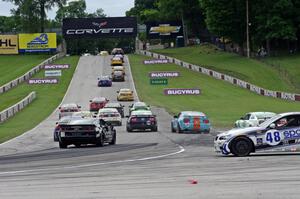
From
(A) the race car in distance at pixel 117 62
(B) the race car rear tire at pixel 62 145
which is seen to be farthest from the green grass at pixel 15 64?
(B) the race car rear tire at pixel 62 145

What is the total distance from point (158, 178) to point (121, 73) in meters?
79.4

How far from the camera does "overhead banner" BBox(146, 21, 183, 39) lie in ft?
435

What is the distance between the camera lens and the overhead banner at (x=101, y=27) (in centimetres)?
12631

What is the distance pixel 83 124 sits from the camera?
28.5 meters

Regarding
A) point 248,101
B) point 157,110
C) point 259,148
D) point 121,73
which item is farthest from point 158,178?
point 121,73

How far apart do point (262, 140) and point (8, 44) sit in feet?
367

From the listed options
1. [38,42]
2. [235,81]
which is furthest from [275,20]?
[38,42]

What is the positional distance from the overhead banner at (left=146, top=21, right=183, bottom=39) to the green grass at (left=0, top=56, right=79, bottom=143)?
23187 mm

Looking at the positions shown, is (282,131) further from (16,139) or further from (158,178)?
(16,139)

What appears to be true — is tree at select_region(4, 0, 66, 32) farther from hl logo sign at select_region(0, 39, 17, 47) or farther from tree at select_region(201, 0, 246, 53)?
tree at select_region(201, 0, 246, 53)

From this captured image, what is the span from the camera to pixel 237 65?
99812 millimetres

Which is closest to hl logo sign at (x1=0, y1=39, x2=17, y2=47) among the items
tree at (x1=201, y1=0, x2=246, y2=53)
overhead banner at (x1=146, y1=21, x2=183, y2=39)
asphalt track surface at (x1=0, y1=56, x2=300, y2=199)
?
overhead banner at (x1=146, y1=21, x2=183, y2=39)

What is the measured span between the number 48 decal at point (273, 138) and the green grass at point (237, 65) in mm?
54535

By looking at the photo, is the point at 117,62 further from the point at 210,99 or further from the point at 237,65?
the point at 210,99
